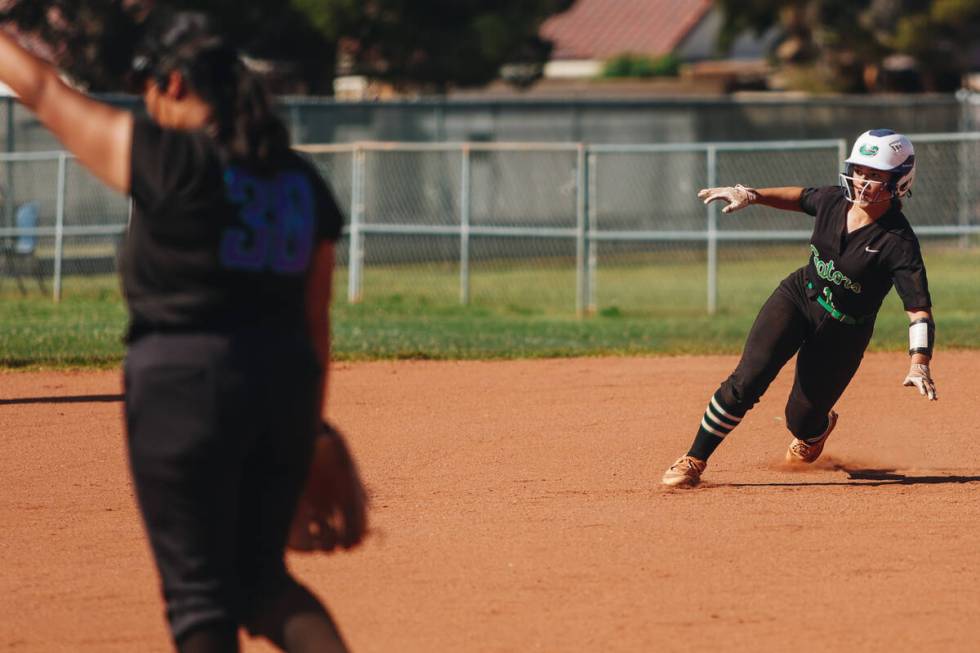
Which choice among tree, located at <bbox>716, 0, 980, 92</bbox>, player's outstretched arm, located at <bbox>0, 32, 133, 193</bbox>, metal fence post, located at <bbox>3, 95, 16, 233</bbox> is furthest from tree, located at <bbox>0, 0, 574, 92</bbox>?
player's outstretched arm, located at <bbox>0, 32, 133, 193</bbox>

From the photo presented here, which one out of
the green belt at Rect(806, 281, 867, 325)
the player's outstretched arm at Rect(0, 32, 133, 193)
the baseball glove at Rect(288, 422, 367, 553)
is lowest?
the baseball glove at Rect(288, 422, 367, 553)

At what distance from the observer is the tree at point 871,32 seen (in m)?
33.1

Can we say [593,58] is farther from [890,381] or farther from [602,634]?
[602,634]

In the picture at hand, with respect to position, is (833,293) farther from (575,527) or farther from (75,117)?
(75,117)

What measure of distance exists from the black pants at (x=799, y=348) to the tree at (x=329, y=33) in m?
22.1

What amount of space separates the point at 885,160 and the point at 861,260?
500mm

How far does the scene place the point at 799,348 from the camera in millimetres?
8148

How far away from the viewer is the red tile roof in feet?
177

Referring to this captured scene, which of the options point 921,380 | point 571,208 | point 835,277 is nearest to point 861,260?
point 835,277

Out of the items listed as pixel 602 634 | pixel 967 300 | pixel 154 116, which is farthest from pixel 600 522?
pixel 967 300

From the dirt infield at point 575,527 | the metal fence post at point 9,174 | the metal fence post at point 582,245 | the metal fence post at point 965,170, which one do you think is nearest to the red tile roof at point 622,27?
the metal fence post at point 965,170

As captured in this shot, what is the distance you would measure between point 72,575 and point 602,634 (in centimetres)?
224

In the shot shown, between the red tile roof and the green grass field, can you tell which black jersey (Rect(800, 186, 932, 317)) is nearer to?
the green grass field

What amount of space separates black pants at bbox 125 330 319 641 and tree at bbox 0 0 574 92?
25.7 metres
